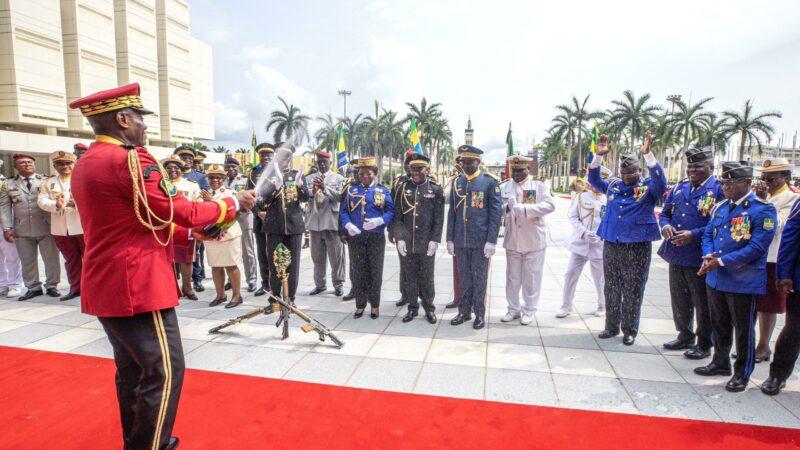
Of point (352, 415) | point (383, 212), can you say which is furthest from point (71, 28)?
point (352, 415)

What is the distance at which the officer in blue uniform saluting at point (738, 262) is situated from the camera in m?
3.38

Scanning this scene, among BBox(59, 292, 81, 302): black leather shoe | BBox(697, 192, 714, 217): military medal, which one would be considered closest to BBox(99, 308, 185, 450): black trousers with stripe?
BBox(697, 192, 714, 217): military medal

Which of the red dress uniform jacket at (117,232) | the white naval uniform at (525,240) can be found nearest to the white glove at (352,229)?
the white naval uniform at (525,240)

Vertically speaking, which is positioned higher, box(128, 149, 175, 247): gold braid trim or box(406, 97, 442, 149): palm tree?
box(406, 97, 442, 149): palm tree

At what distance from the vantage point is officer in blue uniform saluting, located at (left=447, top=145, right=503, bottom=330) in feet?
16.4

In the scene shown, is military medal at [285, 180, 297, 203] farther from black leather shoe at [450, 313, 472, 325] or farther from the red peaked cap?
the red peaked cap

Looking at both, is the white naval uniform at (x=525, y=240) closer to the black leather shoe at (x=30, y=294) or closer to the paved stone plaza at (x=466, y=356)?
the paved stone plaza at (x=466, y=356)

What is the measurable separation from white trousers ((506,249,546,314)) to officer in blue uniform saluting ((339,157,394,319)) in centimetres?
161

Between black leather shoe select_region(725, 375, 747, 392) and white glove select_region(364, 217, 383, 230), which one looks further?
white glove select_region(364, 217, 383, 230)

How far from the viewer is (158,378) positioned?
2342 millimetres

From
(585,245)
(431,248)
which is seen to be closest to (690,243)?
(585,245)

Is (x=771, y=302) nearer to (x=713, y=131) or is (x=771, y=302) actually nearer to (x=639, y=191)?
(x=639, y=191)

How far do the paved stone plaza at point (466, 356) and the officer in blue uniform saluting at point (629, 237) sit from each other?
1.18ft

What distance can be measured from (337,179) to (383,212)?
2144 mm
